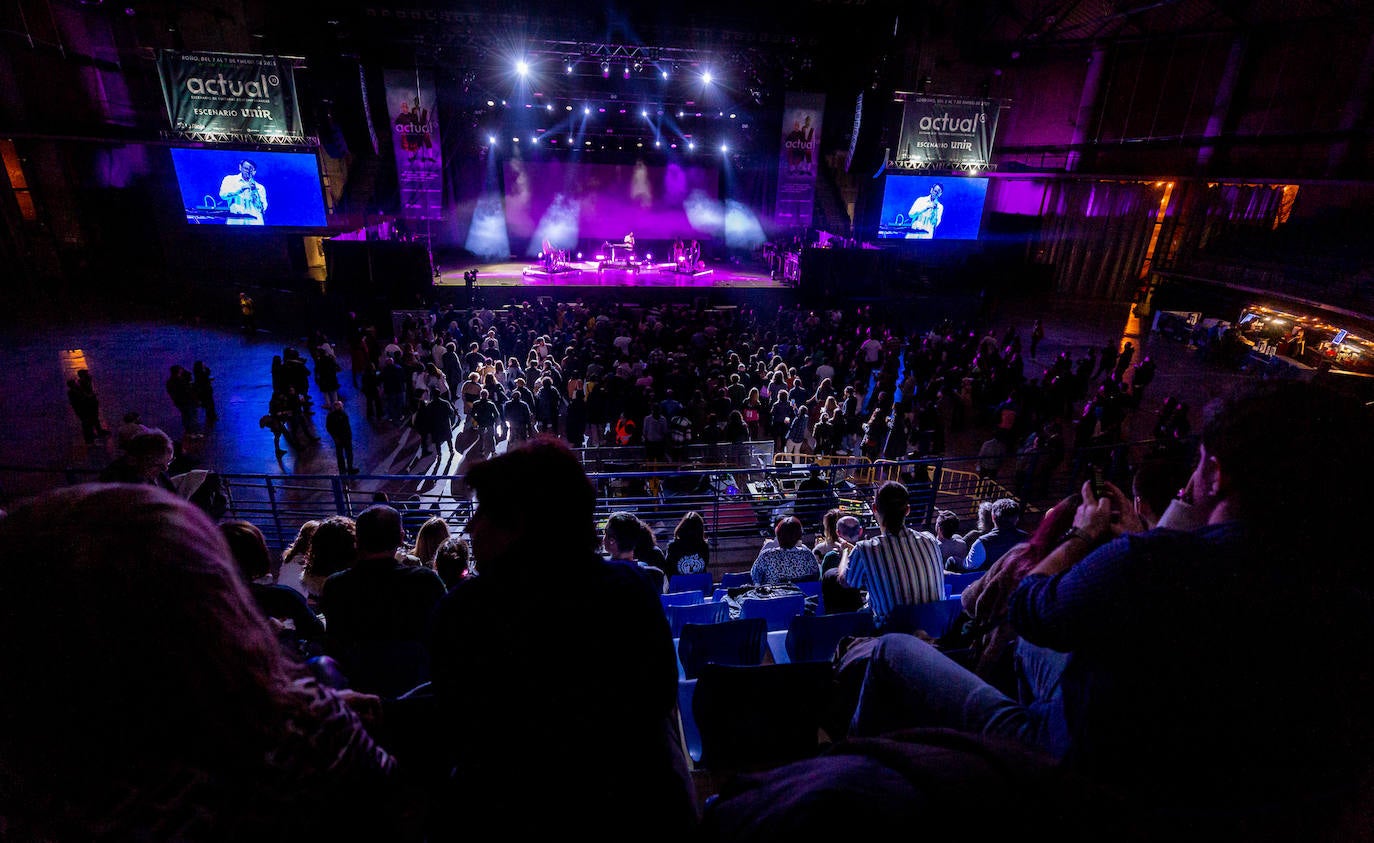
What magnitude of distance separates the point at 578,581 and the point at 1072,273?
91.5 ft

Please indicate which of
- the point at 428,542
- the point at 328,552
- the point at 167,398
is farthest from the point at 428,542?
the point at 167,398

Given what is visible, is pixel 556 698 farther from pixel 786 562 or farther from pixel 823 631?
pixel 786 562

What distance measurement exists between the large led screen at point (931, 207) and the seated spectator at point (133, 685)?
16.9 metres

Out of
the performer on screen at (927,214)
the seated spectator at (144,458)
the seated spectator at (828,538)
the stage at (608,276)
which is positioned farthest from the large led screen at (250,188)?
the performer on screen at (927,214)

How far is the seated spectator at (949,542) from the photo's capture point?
15.6 feet

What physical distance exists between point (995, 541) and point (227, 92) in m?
15.1

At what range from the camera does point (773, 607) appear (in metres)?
3.82

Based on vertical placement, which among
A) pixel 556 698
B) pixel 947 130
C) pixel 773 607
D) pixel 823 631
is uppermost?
pixel 947 130

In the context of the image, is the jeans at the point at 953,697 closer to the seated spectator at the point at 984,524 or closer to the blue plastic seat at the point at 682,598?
the blue plastic seat at the point at 682,598

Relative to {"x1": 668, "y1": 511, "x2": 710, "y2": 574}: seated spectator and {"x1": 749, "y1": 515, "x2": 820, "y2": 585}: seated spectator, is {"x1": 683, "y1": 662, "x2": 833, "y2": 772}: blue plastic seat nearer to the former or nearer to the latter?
{"x1": 749, "y1": 515, "x2": 820, "y2": 585}: seated spectator

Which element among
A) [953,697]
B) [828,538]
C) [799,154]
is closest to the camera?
[953,697]

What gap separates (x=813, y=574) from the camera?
4.38m

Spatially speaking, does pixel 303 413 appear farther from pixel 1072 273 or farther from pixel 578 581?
pixel 1072 273

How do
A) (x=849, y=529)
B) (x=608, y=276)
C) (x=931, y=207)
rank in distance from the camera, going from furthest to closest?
(x=608, y=276) → (x=931, y=207) → (x=849, y=529)
